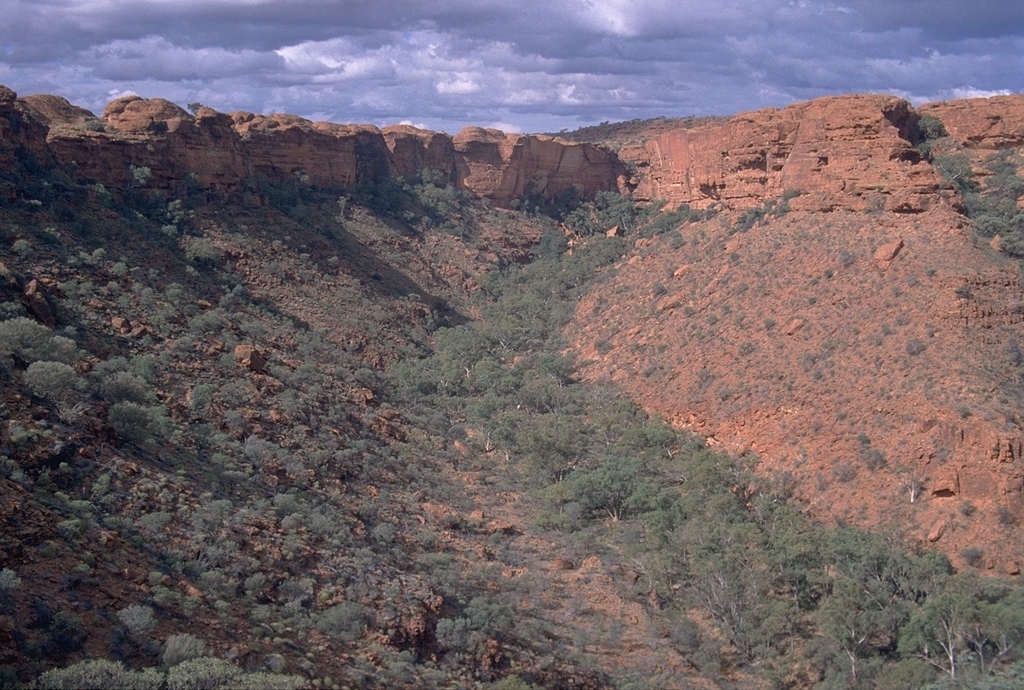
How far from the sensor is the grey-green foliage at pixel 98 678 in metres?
11.5

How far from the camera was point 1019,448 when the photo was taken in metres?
21.9

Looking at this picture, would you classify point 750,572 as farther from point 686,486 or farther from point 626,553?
point 686,486

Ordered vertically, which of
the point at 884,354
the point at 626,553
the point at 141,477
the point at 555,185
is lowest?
the point at 626,553

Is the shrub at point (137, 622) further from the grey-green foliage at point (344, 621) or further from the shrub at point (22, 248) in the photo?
the shrub at point (22, 248)

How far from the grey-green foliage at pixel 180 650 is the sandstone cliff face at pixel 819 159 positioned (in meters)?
28.6

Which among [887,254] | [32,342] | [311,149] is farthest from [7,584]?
[311,149]

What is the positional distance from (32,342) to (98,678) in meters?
11.4

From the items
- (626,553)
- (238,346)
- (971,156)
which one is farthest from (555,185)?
(626,553)

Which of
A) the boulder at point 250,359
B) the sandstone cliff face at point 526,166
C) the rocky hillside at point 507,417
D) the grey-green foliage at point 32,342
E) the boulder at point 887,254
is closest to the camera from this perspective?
the rocky hillside at point 507,417

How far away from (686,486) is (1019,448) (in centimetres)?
852

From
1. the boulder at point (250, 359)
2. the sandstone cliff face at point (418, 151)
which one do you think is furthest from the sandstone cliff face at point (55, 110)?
the sandstone cliff face at point (418, 151)

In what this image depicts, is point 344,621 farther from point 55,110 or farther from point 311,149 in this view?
point 311,149

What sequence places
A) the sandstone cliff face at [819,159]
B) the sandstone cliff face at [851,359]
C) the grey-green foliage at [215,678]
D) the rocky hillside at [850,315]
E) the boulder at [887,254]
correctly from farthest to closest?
the sandstone cliff face at [819,159]
the boulder at [887,254]
the rocky hillside at [850,315]
the sandstone cliff face at [851,359]
the grey-green foliage at [215,678]

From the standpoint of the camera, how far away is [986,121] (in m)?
37.6
